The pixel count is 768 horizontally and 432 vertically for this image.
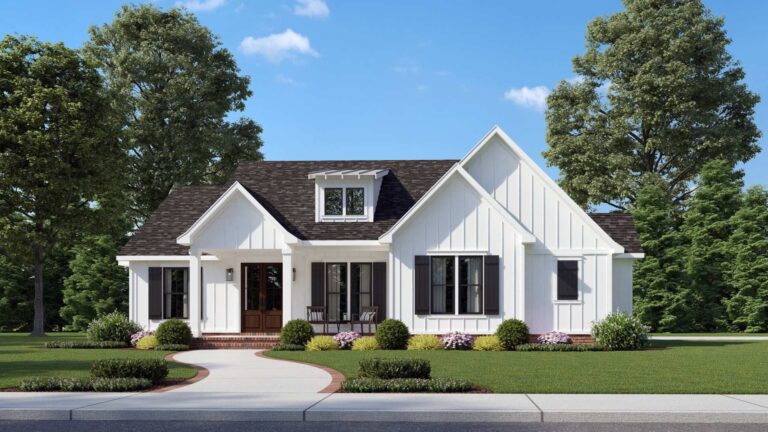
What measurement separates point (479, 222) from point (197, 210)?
11210 mm

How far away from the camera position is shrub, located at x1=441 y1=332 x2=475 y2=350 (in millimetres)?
24875

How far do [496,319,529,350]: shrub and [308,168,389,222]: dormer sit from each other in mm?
6034

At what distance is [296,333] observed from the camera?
25.2 meters

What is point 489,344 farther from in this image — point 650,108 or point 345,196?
point 650,108

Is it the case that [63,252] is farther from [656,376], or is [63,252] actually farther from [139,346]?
[656,376]

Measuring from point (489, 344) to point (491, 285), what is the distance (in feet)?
6.35

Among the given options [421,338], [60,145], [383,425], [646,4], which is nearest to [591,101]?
[646,4]

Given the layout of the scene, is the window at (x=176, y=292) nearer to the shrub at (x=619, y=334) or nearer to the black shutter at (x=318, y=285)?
the black shutter at (x=318, y=285)

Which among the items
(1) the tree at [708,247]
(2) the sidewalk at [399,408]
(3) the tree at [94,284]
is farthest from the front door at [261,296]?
(1) the tree at [708,247]

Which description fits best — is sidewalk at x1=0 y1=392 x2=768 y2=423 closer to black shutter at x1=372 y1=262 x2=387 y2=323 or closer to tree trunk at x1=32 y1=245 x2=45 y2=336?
black shutter at x1=372 y1=262 x2=387 y2=323

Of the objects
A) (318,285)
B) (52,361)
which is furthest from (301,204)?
(52,361)

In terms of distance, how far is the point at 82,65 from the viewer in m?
37.1

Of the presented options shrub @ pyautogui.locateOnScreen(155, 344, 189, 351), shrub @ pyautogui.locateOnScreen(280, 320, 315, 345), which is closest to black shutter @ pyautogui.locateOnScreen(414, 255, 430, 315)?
shrub @ pyautogui.locateOnScreen(280, 320, 315, 345)

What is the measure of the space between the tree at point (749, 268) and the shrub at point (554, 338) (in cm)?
1568
